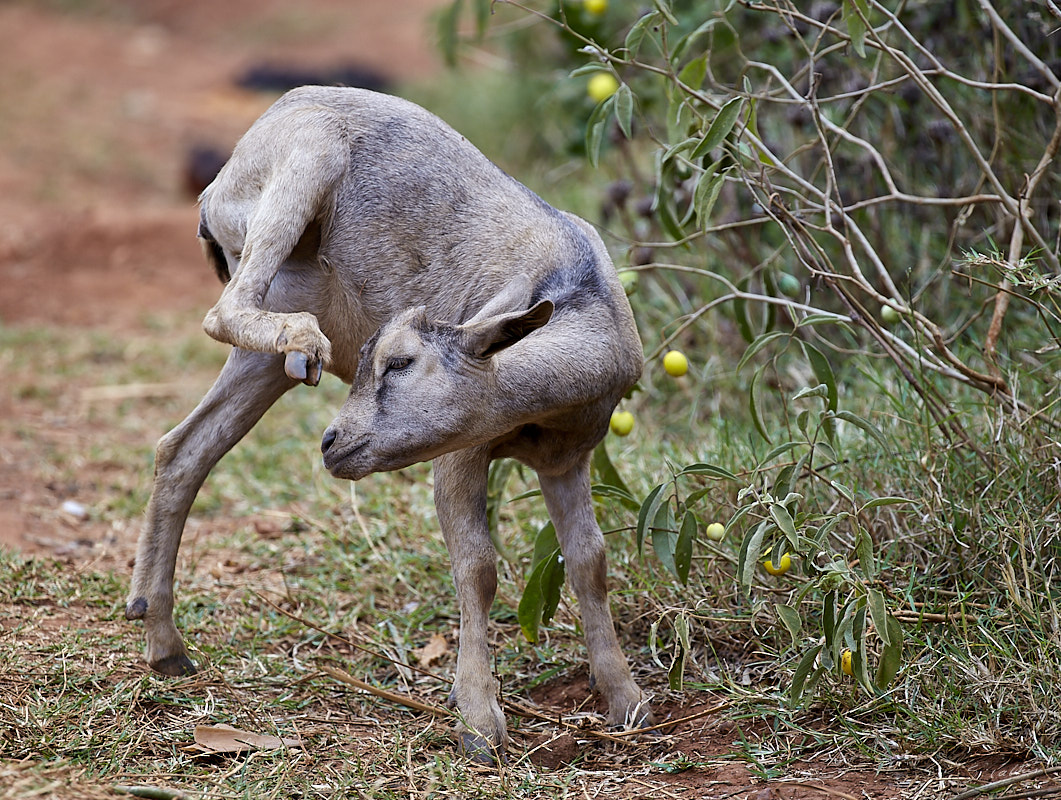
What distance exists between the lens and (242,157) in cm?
378

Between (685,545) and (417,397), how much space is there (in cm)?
98

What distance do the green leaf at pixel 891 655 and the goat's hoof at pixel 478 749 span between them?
107cm

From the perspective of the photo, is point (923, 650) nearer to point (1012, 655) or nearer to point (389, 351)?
point (1012, 655)

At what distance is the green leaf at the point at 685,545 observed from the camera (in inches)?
138

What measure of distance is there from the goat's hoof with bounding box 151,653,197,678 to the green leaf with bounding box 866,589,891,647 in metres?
2.18

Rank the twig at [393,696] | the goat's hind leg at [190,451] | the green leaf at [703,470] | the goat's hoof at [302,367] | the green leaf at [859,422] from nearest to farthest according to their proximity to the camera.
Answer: the goat's hoof at [302,367] < the green leaf at [859,422] < the green leaf at [703,470] < the twig at [393,696] < the goat's hind leg at [190,451]

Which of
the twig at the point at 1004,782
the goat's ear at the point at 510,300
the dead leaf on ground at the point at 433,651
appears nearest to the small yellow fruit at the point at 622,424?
the goat's ear at the point at 510,300

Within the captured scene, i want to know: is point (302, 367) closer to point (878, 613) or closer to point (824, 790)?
point (878, 613)

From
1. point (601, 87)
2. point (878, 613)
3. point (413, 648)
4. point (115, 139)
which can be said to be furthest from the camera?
point (115, 139)

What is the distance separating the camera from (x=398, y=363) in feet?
10.4

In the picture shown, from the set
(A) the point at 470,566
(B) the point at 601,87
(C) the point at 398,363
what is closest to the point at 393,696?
(A) the point at 470,566

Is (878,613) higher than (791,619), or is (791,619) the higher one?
(878,613)

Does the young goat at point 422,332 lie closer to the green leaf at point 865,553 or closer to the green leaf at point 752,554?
the green leaf at point 752,554

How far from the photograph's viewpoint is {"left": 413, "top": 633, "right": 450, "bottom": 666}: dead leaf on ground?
13.6ft
